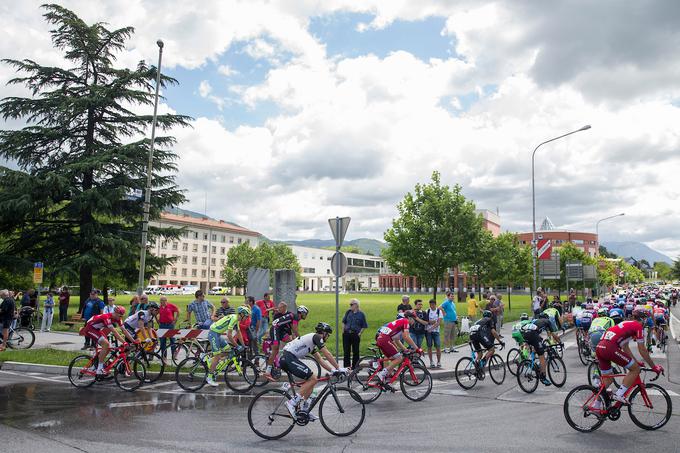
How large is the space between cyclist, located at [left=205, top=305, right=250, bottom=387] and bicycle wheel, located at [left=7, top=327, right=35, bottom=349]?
8.66m

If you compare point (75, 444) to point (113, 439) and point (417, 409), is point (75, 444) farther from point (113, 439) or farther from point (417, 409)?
point (417, 409)

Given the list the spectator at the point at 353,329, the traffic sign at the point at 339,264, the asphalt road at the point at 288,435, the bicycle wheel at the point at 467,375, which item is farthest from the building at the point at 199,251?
the asphalt road at the point at 288,435

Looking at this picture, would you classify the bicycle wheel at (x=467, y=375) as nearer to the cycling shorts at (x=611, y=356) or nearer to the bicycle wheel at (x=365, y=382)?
the bicycle wheel at (x=365, y=382)

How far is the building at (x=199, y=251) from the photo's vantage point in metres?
116

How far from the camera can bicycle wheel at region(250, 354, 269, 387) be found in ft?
35.1

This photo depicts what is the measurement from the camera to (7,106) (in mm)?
26266

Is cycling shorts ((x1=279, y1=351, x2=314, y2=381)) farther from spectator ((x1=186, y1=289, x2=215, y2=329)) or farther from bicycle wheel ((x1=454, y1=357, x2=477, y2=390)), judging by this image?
spectator ((x1=186, y1=289, x2=215, y2=329))

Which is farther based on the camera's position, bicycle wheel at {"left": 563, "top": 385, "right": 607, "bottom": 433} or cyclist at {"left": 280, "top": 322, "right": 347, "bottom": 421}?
bicycle wheel at {"left": 563, "top": 385, "right": 607, "bottom": 433}

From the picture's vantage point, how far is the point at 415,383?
9.66 m

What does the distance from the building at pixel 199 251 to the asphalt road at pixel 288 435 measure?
107272 millimetres

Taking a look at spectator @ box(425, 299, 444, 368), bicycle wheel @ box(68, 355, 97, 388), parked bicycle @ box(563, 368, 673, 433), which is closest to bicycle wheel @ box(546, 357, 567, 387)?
spectator @ box(425, 299, 444, 368)

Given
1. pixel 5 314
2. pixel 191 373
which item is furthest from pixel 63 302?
pixel 191 373

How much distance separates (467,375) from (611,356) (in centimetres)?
394

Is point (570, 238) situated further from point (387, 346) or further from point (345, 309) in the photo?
point (387, 346)
